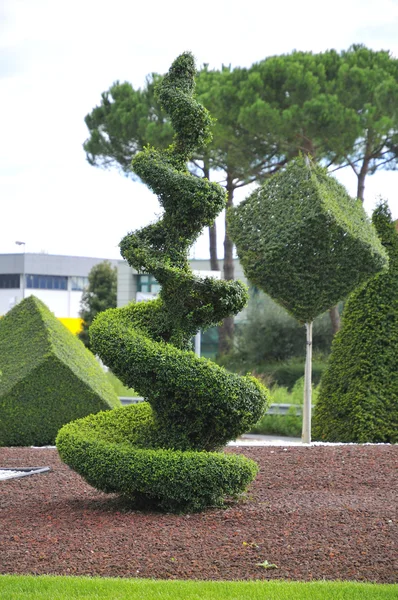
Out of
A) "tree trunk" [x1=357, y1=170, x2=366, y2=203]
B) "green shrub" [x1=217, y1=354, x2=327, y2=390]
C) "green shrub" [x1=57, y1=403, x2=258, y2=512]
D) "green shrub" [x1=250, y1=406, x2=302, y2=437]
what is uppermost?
"tree trunk" [x1=357, y1=170, x2=366, y2=203]

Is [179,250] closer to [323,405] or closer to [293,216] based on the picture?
[293,216]

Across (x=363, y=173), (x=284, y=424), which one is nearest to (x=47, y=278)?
(x=363, y=173)

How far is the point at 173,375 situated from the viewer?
6.68 meters

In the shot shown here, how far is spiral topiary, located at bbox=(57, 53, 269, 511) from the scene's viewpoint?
6.59 m

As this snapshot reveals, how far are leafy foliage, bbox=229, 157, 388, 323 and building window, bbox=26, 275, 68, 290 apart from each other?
5568 cm

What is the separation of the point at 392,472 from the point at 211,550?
3.50 meters

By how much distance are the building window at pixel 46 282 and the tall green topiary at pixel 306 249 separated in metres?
55.7

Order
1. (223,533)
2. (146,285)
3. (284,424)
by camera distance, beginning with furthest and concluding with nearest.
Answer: (146,285) < (284,424) < (223,533)

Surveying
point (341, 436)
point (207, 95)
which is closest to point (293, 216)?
point (341, 436)

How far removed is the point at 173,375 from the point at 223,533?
1359 mm

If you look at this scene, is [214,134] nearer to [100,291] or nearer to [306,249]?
[306,249]

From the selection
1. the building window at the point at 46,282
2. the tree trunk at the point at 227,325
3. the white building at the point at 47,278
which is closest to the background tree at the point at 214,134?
the tree trunk at the point at 227,325

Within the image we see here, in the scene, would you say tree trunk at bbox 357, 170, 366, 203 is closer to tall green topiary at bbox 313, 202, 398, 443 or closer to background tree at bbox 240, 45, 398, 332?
background tree at bbox 240, 45, 398, 332

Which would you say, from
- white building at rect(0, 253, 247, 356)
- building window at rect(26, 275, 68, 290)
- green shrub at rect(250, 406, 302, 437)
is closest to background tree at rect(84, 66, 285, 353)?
green shrub at rect(250, 406, 302, 437)
